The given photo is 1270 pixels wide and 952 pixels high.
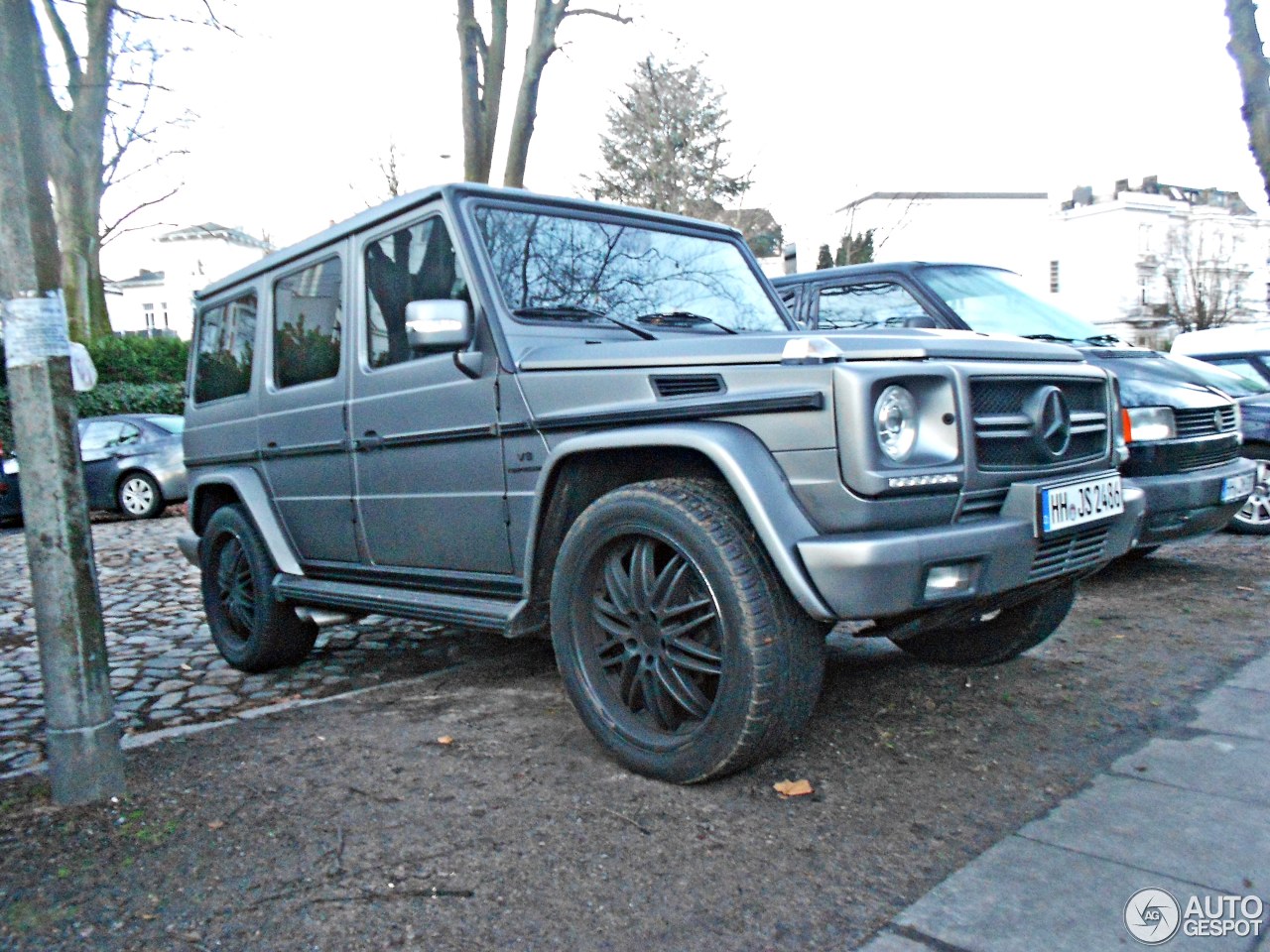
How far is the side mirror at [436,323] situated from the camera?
140 inches

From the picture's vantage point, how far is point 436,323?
140 inches

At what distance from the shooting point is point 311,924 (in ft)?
8.34

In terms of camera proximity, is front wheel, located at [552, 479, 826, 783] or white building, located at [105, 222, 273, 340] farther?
white building, located at [105, 222, 273, 340]

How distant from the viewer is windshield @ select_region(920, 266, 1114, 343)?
6.52 m

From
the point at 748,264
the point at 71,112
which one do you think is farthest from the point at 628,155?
the point at 748,264

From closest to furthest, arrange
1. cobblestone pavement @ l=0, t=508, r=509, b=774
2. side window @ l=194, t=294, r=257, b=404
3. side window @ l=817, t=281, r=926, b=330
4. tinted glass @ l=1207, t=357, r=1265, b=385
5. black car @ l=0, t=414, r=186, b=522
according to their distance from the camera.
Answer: cobblestone pavement @ l=0, t=508, r=509, b=774 → side window @ l=194, t=294, r=257, b=404 → side window @ l=817, t=281, r=926, b=330 → tinted glass @ l=1207, t=357, r=1265, b=385 → black car @ l=0, t=414, r=186, b=522

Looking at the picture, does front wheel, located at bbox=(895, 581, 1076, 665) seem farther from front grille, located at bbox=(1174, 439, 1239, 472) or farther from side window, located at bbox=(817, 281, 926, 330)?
side window, located at bbox=(817, 281, 926, 330)

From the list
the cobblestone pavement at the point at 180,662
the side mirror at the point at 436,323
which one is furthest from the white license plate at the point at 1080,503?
the cobblestone pavement at the point at 180,662

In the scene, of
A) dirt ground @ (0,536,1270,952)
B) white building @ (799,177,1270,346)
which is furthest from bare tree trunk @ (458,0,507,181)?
white building @ (799,177,1270,346)

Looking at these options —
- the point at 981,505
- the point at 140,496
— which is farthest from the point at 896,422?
the point at 140,496

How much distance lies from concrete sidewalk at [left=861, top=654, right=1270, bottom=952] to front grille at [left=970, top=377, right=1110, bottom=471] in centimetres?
101

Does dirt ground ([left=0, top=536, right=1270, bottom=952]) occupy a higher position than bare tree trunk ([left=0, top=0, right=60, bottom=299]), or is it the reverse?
bare tree trunk ([left=0, top=0, right=60, bottom=299])

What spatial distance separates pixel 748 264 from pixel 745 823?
2.75 m

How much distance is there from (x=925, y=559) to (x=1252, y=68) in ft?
37.5
